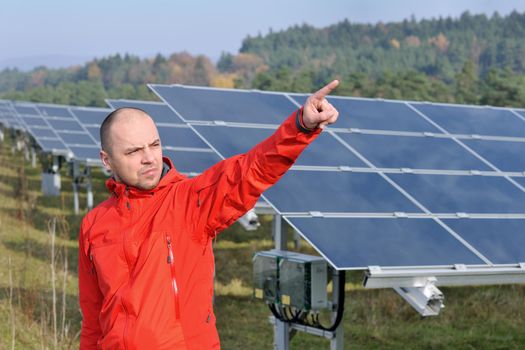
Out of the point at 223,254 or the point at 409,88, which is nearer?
the point at 223,254

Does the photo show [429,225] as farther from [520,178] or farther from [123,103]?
[123,103]

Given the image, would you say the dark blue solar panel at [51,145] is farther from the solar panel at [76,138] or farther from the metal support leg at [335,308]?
the metal support leg at [335,308]

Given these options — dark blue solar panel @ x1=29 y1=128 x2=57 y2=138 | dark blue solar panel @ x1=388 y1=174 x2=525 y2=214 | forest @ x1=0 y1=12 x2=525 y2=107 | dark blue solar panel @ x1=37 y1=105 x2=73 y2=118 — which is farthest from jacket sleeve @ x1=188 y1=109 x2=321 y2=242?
forest @ x1=0 y1=12 x2=525 y2=107

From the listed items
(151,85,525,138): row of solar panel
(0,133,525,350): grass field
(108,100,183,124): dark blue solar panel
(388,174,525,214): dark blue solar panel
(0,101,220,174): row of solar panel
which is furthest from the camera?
(108,100,183,124): dark blue solar panel

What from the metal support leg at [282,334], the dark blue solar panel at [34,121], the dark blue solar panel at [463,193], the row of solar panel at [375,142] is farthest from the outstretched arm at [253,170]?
the dark blue solar panel at [34,121]

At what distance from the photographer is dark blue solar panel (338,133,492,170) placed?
27.9 feet

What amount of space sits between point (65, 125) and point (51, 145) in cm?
258

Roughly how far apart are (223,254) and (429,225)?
376 inches

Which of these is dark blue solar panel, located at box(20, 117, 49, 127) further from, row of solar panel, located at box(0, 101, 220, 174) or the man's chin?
the man's chin

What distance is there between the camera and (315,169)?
25.9ft

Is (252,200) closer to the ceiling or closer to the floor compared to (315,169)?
closer to the ceiling

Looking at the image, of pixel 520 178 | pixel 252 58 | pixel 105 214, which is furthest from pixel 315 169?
pixel 252 58

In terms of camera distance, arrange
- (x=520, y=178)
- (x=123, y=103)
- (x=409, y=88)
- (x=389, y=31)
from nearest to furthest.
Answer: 1. (x=520, y=178)
2. (x=123, y=103)
3. (x=409, y=88)
4. (x=389, y=31)

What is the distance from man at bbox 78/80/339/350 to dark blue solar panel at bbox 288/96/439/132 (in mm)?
5537
